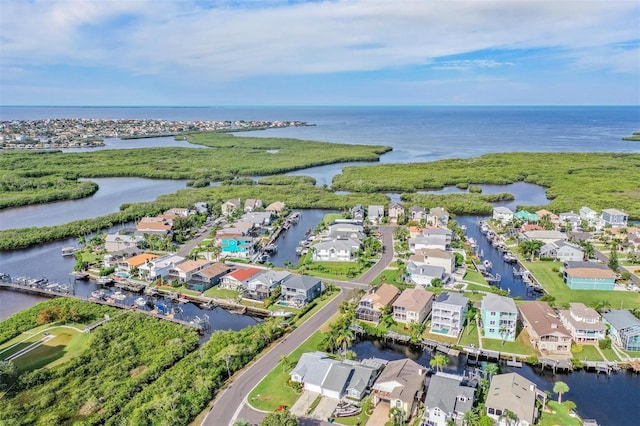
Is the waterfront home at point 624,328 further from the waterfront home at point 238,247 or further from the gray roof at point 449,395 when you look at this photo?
the waterfront home at point 238,247

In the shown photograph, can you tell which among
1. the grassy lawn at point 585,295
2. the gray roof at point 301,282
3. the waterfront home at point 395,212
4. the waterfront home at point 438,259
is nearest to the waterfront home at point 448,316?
the waterfront home at point 438,259

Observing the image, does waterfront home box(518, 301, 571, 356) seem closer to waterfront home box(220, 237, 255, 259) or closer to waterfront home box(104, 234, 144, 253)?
waterfront home box(220, 237, 255, 259)

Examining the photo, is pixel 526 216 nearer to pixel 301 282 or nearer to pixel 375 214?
pixel 375 214

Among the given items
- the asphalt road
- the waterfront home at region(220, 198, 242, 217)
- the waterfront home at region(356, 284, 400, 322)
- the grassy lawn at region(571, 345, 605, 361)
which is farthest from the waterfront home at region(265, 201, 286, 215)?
the grassy lawn at region(571, 345, 605, 361)

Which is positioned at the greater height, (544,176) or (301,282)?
(544,176)

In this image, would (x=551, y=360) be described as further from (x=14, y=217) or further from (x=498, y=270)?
(x=14, y=217)

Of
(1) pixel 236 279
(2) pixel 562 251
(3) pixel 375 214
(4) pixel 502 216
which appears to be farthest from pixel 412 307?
(4) pixel 502 216

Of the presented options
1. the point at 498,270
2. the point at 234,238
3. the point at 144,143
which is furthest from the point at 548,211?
the point at 144,143
